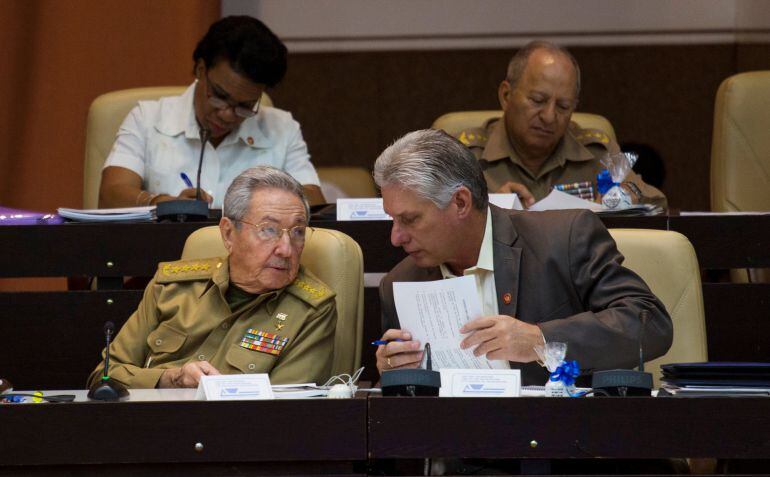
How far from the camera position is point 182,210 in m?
3.23

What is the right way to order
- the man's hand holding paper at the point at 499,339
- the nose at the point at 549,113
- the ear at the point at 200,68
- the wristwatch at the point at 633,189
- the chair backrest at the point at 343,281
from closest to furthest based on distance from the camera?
the man's hand holding paper at the point at 499,339, the chair backrest at the point at 343,281, the wristwatch at the point at 633,189, the nose at the point at 549,113, the ear at the point at 200,68

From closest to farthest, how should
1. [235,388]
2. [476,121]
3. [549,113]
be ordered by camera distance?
[235,388]
[549,113]
[476,121]

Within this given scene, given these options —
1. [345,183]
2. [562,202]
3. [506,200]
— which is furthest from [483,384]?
[345,183]

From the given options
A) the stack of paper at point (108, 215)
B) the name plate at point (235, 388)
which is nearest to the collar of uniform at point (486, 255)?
the name plate at point (235, 388)

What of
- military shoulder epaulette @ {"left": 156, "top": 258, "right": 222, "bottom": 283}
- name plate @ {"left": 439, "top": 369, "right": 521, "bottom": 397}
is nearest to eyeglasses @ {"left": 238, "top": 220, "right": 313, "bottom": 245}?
military shoulder epaulette @ {"left": 156, "top": 258, "right": 222, "bottom": 283}

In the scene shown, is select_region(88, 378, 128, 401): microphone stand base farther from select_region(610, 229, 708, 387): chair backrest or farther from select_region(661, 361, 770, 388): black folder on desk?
select_region(610, 229, 708, 387): chair backrest

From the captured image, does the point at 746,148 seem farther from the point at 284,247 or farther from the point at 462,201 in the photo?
the point at 284,247

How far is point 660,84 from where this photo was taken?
18.1 ft

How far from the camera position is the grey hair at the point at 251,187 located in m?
2.89

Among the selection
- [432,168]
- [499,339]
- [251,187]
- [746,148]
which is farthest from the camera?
[746,148]

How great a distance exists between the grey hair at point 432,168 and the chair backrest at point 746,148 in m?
1.72

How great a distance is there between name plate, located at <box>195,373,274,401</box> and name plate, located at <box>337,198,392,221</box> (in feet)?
3.99

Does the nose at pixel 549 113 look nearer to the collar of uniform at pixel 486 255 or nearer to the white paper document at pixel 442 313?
the collar of uniform at pixel 486 255

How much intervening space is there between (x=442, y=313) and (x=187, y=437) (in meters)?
0.63
